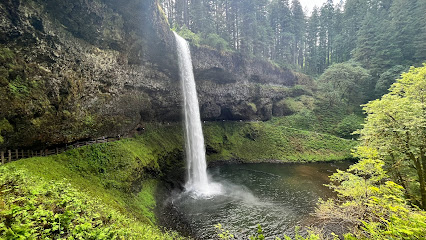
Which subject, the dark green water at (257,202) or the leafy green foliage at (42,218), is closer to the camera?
the leafy green foliage at (42,218)

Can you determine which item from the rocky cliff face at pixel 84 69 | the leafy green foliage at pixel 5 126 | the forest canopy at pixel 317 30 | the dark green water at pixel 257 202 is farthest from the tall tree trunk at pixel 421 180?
the forest canopy at pixel 317 30

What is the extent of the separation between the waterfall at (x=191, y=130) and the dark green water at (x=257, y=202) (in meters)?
1.99

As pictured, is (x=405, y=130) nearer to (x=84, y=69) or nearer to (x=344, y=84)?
(x=84, y=69)

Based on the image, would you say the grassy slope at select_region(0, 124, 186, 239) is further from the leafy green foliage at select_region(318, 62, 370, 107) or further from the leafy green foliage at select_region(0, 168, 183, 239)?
the leafy green foliage at select_region(318, 62, 370, 107)

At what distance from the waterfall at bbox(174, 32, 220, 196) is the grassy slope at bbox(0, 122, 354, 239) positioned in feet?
6.65

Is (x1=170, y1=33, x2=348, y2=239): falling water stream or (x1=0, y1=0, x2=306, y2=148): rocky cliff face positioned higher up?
(x1=0, y1=0, x2=306, y2=148): rocky cliff face

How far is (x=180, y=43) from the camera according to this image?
81.9ft

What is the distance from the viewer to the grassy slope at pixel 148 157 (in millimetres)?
11562

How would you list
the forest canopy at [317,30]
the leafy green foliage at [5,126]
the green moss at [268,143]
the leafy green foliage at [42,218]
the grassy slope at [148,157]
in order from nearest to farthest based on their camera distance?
the leafy green foliage at [42,218]
the leafy green foliage at [5,126]
the grassy slope at [148,157]
the green moss at [268,143]
the forest canopy at [317,30]

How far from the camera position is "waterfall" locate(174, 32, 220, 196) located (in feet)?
71.8

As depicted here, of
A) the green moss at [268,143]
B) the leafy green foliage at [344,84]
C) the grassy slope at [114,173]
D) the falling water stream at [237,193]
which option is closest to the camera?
the grassy slope at [114,173]

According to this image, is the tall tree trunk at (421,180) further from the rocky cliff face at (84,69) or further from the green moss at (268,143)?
the rocky cliff face at (84,69)

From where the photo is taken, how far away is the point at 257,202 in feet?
54.0

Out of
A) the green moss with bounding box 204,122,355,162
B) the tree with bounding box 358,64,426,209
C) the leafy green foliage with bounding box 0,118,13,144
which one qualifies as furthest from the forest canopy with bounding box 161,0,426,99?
A: the tree with bounding box 358,64,426,209
